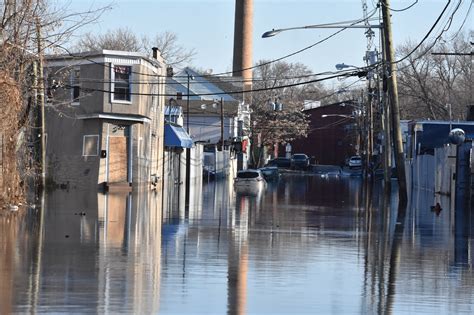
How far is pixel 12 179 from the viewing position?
86.9ft

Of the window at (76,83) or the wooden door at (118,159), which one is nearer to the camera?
the window at (76,83)

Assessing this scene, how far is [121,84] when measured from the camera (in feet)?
142

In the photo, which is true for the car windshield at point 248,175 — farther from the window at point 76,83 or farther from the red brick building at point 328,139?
the red brick building at point 328,139

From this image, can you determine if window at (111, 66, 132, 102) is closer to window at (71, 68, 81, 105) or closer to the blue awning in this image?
window at (71, 68, 81, 105)

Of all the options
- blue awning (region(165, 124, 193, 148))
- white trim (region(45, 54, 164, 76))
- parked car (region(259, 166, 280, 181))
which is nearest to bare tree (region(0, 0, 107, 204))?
white trim (region(45, 54, 164, 76))

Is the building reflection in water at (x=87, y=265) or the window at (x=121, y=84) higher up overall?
the window at (x=121, y=84)

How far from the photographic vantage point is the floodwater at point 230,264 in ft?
37.4

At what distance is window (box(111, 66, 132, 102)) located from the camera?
42938 millimetres

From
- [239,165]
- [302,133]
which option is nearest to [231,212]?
[239,165]

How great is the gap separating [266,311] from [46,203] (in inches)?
808

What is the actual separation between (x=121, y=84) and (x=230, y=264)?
28779mm

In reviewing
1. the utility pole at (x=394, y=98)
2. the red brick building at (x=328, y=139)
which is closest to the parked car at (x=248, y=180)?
the utility pole at (x=394, y=98)

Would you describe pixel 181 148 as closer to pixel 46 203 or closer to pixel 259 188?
pixel 259 188

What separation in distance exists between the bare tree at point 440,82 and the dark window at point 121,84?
42.2 meters
